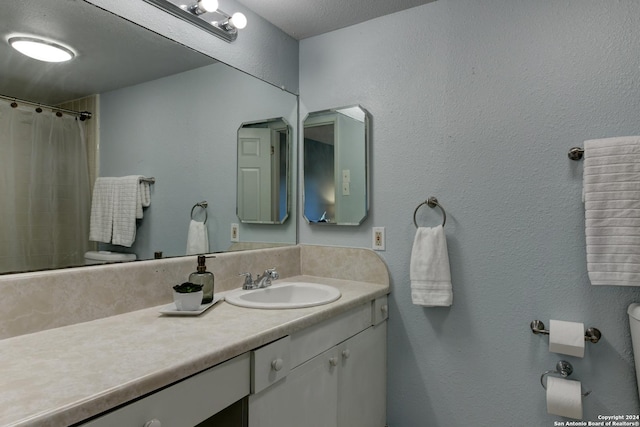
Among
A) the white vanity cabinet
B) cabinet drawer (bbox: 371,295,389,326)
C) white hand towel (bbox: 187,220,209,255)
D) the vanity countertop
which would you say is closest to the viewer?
the vanity countertop

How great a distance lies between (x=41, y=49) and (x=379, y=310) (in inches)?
64.8

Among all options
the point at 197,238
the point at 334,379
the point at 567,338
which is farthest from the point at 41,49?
the point at 567,338

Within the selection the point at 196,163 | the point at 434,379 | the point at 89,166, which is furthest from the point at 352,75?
the point at 434,379

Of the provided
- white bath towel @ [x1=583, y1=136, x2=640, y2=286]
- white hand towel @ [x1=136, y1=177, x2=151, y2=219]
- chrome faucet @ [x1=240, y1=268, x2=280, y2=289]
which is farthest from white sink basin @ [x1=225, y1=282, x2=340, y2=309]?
white bath towel @ [x1=583, y1=136, x2=640, y2=286]

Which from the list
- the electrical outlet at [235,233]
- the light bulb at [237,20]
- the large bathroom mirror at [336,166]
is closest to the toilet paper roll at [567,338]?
the large bathroom mirror at [336,166]

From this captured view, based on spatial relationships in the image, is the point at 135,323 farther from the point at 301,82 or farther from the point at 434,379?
the point at 301,82

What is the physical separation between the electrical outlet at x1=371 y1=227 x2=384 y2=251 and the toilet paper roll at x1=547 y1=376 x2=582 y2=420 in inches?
35.4

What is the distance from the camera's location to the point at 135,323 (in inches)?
44.8

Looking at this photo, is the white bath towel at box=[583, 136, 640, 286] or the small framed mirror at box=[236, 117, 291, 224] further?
the small framed mirror at box=[236, 117, 291, 224]

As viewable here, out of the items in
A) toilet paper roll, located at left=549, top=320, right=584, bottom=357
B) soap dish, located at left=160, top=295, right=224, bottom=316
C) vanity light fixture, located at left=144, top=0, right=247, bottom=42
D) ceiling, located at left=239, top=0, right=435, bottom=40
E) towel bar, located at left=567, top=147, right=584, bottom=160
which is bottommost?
toilet paper roll, located at left=549, top=320, right=584, bottom=357

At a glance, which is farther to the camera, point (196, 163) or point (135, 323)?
point (196, 163)

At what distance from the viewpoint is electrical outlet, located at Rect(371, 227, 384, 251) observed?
1858 mm

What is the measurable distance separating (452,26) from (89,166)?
5.45 feet

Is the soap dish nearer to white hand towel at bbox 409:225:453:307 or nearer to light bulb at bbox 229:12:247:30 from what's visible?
white hand towel at bbox 409:225:453:307
